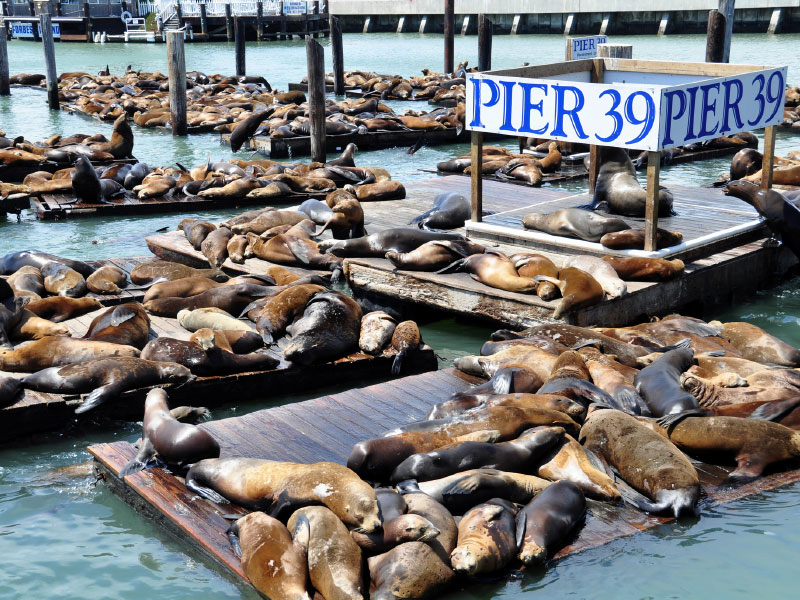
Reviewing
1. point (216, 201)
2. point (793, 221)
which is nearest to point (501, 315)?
point (793, 221)

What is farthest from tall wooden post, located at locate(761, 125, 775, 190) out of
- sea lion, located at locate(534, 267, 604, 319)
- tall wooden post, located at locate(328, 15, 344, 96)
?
tall wooden post, located at locate(328, 15, 344, 96)

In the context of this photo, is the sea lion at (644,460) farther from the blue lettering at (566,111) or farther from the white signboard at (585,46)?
the white signboard at (585,46)

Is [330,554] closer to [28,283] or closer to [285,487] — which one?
[285,487]

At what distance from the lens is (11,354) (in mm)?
6070

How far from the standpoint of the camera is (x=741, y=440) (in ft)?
15.0

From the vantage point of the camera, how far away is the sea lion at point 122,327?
6.37m

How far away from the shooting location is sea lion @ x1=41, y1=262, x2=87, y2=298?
301 inches

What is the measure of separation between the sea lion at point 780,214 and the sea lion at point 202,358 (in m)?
4.86

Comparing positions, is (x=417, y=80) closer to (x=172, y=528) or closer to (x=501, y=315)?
(x=501, y=315)

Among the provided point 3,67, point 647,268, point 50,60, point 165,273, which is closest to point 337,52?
point 50,60

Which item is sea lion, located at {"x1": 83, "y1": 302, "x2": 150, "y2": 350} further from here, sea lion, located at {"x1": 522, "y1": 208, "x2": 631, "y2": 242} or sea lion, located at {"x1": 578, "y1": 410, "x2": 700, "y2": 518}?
sea lion, located at {"x1": 522, "y1": 208, "x2": 631, "y2": 242}

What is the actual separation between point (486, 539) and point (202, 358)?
9.60 feet

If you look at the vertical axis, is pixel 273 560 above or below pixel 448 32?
below

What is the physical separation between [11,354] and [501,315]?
3378 millimetres
